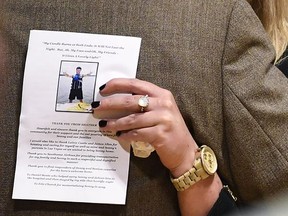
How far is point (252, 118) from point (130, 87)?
9.8 inches

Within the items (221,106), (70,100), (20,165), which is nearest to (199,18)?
(221,106)

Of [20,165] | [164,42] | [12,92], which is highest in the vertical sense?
[164,42]

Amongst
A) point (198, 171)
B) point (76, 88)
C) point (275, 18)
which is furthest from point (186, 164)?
point (275, 18)

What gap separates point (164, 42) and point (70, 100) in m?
0.22

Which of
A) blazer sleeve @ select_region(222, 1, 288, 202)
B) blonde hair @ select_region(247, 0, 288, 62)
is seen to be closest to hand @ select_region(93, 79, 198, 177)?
blazer sleeve @ select_region(222, 1, 288, 202)

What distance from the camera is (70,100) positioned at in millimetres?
1289

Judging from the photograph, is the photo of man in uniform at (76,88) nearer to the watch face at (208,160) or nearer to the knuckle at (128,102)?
the knuckle at (128,102)

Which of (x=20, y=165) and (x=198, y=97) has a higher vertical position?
(x=198, y=97)

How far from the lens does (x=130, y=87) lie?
127cm

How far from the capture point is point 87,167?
4.25 feet

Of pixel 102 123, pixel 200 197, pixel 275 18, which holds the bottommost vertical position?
pixel 200 197

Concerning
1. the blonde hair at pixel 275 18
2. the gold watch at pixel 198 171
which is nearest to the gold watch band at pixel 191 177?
the gold watch at pixel 198 171

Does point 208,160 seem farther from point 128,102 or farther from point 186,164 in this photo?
point 128,102

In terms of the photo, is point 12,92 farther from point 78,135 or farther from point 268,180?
point 268,180
